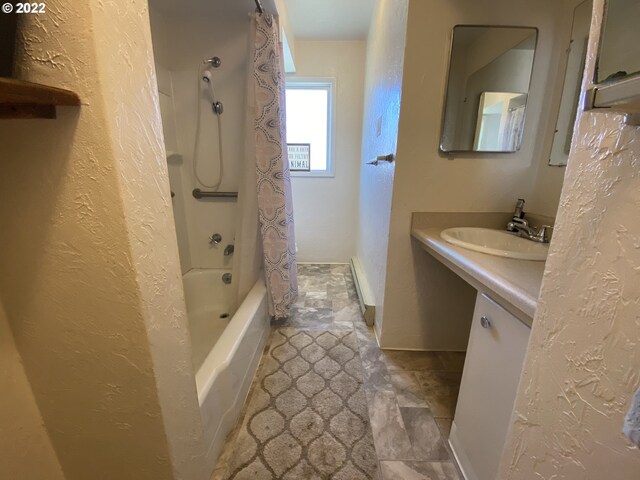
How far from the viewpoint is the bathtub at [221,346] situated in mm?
992

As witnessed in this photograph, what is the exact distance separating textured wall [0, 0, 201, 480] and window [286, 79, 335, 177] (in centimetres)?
246

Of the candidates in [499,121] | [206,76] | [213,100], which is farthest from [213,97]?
[499,121]

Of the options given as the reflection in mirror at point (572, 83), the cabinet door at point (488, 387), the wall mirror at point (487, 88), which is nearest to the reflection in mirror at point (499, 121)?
the wall mirror at point (487, 88)

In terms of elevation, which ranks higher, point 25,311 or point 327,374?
point 25,311

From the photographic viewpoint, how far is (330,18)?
219 cm

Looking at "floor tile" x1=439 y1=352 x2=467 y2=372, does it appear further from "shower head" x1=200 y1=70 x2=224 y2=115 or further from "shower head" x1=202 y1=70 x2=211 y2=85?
"shower head" x1=202 y1=70 x2=211 y2=85

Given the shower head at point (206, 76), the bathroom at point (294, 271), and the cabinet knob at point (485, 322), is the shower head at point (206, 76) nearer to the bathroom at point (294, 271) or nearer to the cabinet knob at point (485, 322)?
the bathroom at point (294, 271)

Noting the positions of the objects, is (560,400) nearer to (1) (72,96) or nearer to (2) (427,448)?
(2) (427,448)

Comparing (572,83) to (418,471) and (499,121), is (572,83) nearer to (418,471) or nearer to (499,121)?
(499,121)

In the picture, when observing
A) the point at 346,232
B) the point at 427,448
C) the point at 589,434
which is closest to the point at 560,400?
the point at 589,434

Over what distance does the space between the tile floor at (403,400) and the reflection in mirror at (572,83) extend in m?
1.26

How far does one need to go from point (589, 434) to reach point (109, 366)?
0.91 metres

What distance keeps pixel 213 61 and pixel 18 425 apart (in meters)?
1.97

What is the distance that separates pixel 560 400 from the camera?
1.46 ft
